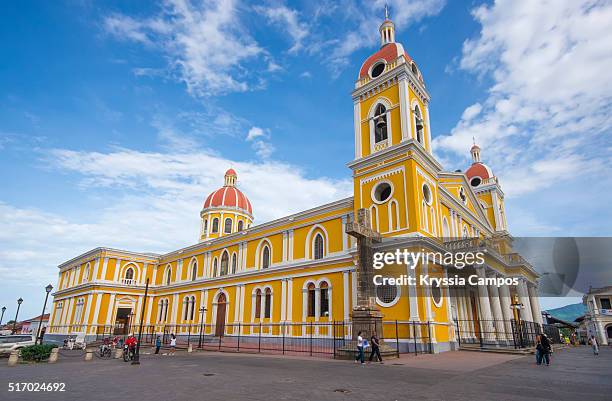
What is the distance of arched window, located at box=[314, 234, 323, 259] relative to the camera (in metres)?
25.8

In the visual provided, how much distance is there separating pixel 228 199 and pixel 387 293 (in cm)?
2816

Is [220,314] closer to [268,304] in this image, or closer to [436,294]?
[268,304]

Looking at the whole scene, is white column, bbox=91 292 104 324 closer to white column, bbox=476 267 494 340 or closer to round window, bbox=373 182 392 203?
round window, bbox=373 182 392 203

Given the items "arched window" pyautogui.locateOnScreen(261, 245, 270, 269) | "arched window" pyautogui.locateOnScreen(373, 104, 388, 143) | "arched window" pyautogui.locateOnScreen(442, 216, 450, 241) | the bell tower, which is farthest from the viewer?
"arched window" pyautogui.locateOnScreen(261, 245, 270, 269)

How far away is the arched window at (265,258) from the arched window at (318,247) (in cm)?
561

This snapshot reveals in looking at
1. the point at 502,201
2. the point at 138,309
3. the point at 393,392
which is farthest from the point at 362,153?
the point at 138,309

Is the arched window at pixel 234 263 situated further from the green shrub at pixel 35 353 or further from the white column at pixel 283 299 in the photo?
the green shrub at pixel 35 353

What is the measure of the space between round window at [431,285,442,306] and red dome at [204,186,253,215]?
Result: 28.8 meters

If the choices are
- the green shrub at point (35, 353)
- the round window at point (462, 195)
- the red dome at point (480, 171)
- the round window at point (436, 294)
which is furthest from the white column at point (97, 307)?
the red dome at point (480, 171)

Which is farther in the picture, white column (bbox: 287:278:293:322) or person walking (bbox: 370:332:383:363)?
white column (bbox: 287:278:293:322)

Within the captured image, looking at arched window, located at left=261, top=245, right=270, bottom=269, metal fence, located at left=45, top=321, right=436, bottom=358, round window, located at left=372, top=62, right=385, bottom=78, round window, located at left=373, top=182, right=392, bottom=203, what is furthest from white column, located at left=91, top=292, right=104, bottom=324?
round window, located at left=372, top=62, right=385, bottom=78

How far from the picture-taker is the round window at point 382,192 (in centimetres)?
2172

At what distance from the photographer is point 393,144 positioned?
22.2 metres

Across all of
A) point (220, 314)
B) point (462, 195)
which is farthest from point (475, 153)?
point (220, 314)
